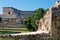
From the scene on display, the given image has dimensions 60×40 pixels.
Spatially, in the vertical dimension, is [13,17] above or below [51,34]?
below

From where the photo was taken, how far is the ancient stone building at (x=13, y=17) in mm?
76588

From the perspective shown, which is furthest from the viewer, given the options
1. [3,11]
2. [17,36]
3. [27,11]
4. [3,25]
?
[27,11]

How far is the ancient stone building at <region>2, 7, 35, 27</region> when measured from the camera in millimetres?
76588

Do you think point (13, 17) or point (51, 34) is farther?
point (13, 17)

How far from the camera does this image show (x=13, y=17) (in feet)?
282

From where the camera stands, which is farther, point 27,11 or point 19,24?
point 27,11

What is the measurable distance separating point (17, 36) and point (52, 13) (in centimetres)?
147

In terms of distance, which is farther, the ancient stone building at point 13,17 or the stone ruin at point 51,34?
the ancient stone building at point 13,17

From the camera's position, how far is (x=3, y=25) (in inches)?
2933

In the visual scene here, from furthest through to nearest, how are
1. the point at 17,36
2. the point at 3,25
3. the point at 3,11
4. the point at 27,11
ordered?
the point at 27,11
the point at 3,11
the point at 3,25
the point at 17,36

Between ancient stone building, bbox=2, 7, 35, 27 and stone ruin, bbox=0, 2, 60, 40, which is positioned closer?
stone ruin, bbox=0, 2, 60, 40

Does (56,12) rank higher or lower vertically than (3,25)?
higher

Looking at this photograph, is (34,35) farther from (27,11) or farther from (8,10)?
(27,11)

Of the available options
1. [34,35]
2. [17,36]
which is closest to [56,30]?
[34,35]
